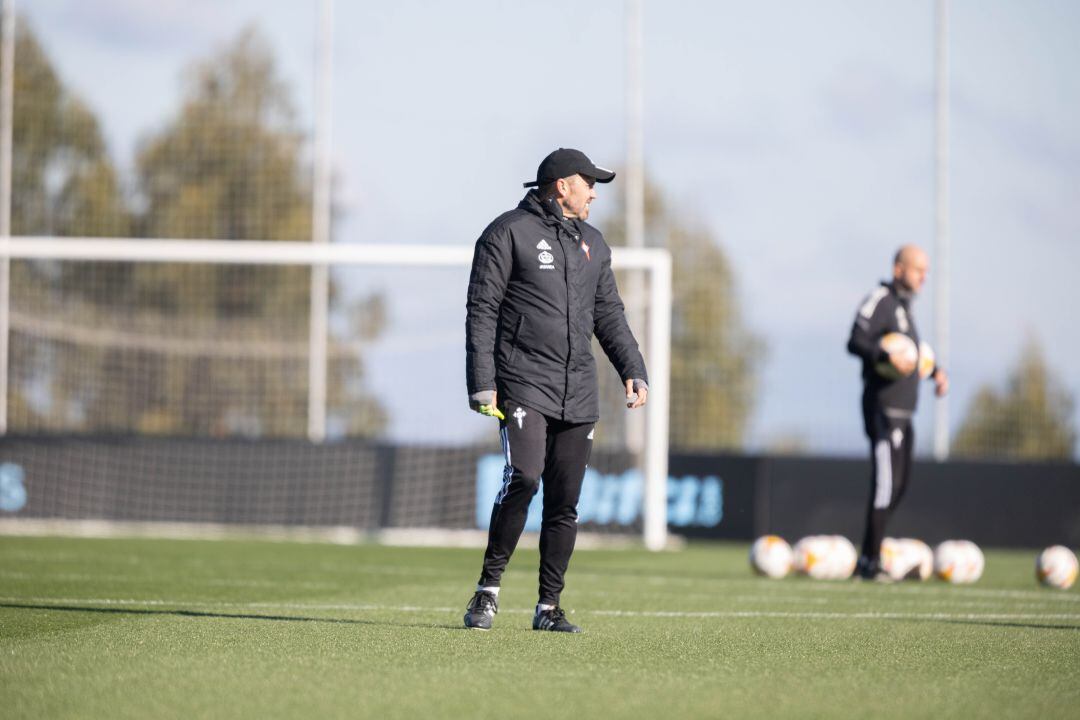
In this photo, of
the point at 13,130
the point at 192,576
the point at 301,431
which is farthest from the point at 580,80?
the point at 192,576

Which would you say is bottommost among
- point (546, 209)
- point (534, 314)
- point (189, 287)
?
point (534, 314)

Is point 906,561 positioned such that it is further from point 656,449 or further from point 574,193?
point 574,193

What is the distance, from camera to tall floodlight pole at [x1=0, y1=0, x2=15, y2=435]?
20719 mm

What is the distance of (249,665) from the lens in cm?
559

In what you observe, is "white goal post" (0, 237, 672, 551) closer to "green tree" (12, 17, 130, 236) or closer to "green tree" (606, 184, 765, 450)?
"green tree" (606, 184, 765, 450)

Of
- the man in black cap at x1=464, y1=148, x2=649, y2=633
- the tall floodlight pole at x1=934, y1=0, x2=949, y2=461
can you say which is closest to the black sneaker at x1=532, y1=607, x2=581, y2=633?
the man in black cap at x1=464, y1=148, x2=649, y2=633

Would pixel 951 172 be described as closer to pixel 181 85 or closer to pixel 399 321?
pixel 399 321

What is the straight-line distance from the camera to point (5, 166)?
74.3ft

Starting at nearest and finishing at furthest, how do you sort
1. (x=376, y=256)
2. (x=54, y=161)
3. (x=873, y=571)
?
1. (x=873, y=571)
2. (x=376, y=256)
3. (x=54, y=161)

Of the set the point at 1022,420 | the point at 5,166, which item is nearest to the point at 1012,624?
the point at 1022,420

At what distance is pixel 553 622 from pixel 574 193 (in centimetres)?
192

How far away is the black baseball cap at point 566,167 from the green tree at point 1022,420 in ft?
48.7

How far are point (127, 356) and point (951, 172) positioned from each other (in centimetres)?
1172

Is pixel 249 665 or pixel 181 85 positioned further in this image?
pixel 181 85
